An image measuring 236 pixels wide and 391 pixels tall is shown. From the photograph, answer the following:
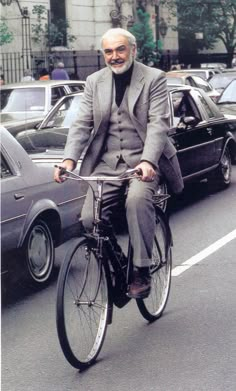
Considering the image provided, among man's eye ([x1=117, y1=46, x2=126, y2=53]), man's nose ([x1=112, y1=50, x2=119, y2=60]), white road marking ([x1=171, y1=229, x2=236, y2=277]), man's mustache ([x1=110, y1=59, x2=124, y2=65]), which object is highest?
man's eye ([x1=117, y1=46, x2=126, y2=53])

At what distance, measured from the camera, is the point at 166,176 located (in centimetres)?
625

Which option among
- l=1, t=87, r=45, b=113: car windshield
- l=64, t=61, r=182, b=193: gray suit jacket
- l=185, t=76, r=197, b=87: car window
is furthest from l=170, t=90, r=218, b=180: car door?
l=185, t=76, r=197, b=87: car window

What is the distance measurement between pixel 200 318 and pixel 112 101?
1.67 meters

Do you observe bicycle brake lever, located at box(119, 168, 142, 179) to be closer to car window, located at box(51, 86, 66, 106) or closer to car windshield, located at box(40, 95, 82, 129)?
car windshield, located at box(40, 95, 82, 129)

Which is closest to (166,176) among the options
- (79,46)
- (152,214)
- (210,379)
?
(152,214)

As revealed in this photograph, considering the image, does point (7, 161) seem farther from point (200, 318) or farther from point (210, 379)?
point (210, 379)

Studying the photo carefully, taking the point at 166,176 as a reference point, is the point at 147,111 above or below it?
above

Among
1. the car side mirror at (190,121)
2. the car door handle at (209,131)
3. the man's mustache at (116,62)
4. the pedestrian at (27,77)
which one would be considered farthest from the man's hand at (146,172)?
the pedestrian at (27,77)

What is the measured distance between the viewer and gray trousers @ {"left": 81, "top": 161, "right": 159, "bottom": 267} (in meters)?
5.81

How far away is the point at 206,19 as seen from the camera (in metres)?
46.4

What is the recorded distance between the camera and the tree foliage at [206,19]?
147 feet

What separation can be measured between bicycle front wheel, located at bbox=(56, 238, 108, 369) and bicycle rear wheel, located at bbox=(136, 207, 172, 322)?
67cm

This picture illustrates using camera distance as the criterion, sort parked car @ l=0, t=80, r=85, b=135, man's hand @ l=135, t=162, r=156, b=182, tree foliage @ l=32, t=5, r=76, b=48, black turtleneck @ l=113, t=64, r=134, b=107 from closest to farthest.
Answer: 1. man's hand @ l=135, t=162, r=156, b=182
2. black turtleneck @ l=113, t=64, r=134, b=107
3. parked car @ l=0, t=80, r=85, b=135
4. tree foliage @ l=32, t=5, r=76, b=48

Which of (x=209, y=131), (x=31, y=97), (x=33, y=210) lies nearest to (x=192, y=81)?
(x=31, y=97)
